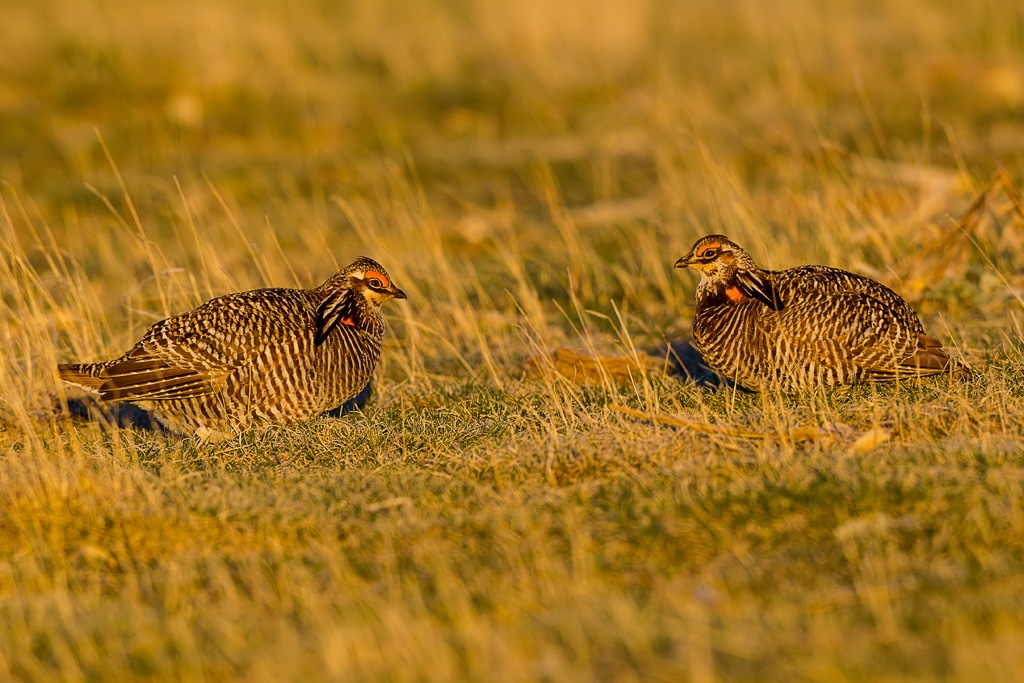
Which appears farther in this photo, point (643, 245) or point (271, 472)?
point (643, 245)

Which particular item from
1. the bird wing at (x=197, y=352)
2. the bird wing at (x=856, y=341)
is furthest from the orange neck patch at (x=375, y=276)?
the bird wing at (x=856, y=341)

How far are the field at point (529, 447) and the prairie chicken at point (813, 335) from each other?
0.17 m


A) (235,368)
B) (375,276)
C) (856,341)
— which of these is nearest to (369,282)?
(375,276)

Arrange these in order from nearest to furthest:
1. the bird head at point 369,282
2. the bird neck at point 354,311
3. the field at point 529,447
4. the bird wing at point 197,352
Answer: the field at point 529,447 < the bird wing at point 197,352 < the bird neck at point 354,311 < the bird head at point 369,282

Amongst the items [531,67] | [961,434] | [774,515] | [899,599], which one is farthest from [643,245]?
[531,67]

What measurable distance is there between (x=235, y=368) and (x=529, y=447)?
6.21 ft

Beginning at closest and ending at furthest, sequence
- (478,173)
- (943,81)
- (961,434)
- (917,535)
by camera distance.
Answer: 1. (917,535)
2. (961,434)
3. (478,173)
4. (943,81)

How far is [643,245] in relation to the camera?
36.7ft

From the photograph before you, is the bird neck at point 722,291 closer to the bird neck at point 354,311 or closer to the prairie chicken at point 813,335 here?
the prairie chicken at point 813,335

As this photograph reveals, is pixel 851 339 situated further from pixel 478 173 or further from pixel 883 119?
pixel 883 119

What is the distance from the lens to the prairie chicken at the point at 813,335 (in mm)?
Answer: 6629

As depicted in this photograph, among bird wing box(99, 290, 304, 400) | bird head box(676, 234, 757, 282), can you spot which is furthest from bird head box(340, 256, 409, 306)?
bird head box(676, 234, 757, 282)

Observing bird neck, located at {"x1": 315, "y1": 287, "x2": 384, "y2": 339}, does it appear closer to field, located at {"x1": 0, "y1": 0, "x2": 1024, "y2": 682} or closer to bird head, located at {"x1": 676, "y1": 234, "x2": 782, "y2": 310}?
field, located at {"x1": 0, "y1": 0, "x2": 1024, "y2": 682}

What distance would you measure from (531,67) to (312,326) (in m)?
13.0
